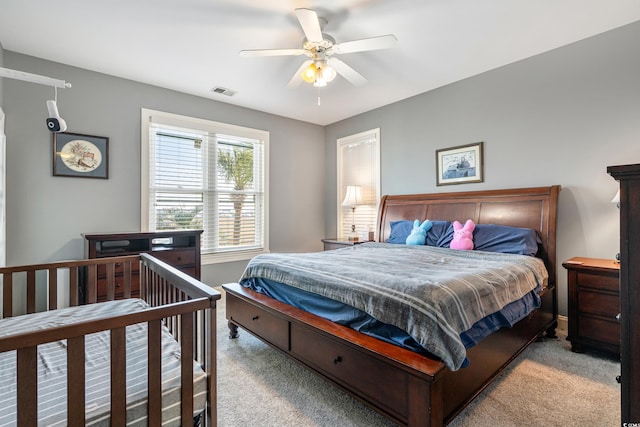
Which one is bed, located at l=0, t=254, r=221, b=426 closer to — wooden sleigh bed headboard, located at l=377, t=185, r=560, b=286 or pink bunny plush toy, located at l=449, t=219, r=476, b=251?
pink bunny plush toy, located at l=449, t=219, r=476, b=251

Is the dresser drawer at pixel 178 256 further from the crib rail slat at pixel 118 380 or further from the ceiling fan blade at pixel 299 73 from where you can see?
the crib rail slat at pixel 118 380

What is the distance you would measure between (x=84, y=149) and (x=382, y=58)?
125 inches

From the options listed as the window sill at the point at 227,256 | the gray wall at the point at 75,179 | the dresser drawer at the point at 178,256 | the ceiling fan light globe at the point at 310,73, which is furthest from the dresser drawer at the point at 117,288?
the ceiling fan light globe at the point at 310,73

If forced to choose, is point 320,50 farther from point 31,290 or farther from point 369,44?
point 31,290

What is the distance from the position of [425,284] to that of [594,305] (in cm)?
172

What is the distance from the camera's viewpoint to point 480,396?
1.82 metres

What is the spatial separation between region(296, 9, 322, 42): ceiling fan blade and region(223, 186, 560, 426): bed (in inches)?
75.4

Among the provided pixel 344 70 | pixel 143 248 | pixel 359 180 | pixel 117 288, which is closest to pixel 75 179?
pixel 143 248

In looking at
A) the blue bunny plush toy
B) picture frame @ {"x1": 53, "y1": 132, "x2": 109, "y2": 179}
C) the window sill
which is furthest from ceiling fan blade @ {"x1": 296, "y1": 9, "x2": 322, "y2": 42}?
the window sill

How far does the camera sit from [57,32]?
2.52m

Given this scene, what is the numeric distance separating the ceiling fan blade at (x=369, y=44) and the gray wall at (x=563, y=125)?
173 cm

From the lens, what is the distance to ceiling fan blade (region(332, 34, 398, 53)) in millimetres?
2135

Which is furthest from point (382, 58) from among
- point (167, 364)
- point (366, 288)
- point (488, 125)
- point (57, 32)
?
point (167, 364)

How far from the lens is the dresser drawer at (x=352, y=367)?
142 cm
